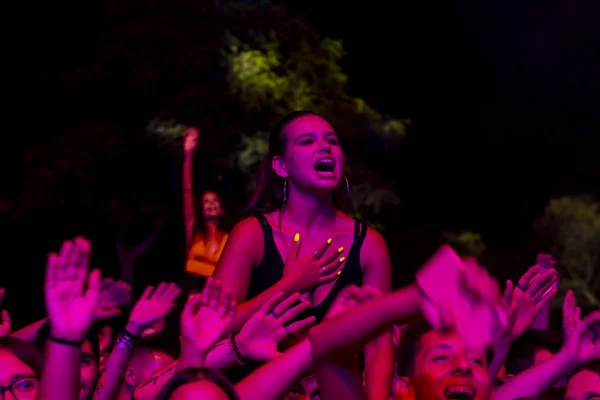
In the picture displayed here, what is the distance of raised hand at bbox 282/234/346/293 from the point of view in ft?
11.9

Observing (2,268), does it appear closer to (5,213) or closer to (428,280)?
(5,213)

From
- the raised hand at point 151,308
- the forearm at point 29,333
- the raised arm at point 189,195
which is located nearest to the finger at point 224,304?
the raised hand at point 151,308

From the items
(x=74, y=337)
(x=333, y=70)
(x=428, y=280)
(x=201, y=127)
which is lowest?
(x=201, y=127)

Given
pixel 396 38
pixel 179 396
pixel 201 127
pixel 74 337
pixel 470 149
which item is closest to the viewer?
pixel 179 396

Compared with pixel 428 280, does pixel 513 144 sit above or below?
below

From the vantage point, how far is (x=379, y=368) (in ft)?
11.2

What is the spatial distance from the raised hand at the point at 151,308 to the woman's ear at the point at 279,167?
1030 millimetres

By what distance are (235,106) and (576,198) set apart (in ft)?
22.6

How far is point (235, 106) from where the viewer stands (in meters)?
11.5

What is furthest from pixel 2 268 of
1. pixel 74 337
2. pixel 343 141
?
pixel 74 337

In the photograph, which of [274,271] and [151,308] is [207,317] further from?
[274,271]

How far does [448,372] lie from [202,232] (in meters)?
3.97

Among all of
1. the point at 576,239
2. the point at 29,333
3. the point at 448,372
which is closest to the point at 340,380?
the point at 448,372

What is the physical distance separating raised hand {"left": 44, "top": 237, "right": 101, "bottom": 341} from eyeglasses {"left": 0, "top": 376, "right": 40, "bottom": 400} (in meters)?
0.83
